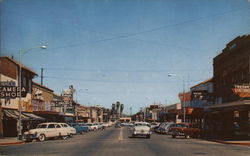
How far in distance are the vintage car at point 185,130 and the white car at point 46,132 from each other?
11832 mm

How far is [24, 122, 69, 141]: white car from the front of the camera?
1278 inches

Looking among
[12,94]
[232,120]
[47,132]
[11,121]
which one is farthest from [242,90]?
[11,121]

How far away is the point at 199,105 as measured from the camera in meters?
63.7

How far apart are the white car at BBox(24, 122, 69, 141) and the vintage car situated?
1183 centimetres

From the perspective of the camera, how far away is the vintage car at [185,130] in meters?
37.1

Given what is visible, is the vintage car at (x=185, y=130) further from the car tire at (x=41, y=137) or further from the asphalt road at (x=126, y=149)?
the car tire at (x=41, y=137)

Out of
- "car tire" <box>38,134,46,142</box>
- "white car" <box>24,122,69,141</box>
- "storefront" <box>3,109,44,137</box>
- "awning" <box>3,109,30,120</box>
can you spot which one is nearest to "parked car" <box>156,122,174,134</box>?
"white car" <box>24,122,69,141</box>

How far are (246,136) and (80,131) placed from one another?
25267 mm

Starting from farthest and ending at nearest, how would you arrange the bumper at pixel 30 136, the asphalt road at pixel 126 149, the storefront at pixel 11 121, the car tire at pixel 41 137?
the storefront at pixel 11 121 → the car tire at pixel 41 137 → the bumper at pixel 30 136 → the asphalt road at pixel 126 149

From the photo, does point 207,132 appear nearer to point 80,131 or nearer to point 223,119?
point 223,119

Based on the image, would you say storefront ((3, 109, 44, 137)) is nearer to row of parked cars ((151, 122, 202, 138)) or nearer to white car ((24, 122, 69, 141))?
white car ((24, 122, 69, 141))

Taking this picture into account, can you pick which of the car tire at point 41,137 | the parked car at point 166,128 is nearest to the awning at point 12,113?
the car tire at point 41,137

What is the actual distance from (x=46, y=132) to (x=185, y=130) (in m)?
14.8

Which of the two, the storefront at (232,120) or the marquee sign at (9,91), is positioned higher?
the marquee sign at (9,91)
